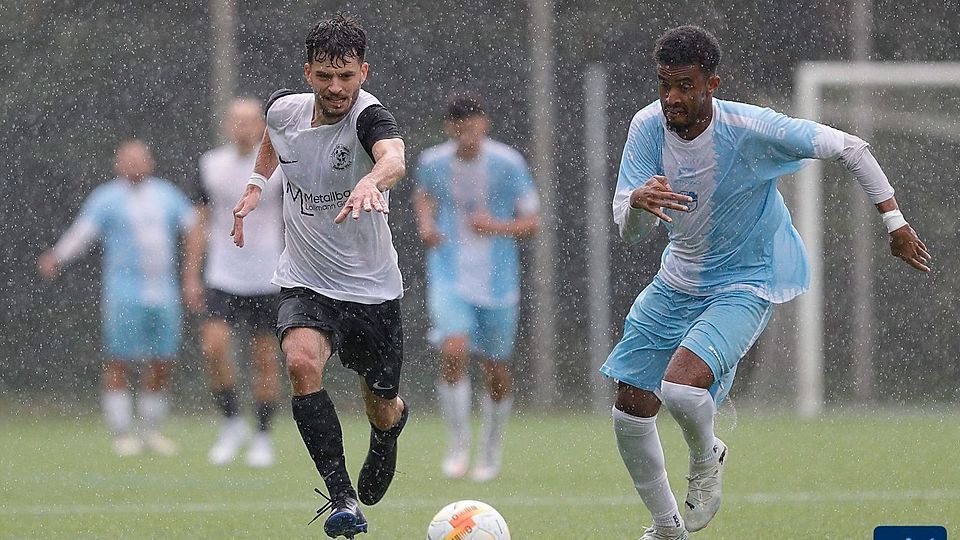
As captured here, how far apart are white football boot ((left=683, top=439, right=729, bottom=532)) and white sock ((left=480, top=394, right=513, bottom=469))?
9.90 feet

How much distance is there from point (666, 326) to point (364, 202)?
4.31 ft

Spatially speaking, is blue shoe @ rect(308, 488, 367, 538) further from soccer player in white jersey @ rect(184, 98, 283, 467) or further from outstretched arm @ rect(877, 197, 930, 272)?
soccer player in white jersey @ rect(184, 98, 283, 467)

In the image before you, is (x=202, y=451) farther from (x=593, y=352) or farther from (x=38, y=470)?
(x=593, y=352)

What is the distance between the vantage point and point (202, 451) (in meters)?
10.4

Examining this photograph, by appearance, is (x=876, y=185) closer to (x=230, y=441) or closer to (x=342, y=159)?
(x=342, y=159)

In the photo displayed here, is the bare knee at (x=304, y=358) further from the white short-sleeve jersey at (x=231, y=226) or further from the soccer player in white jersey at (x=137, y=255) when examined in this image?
the soccer player in white jersey at (x=137, y=255)

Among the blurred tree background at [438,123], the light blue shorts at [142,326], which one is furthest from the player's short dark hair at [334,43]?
the blurred tree background at [438,123]

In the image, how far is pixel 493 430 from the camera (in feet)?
28.7

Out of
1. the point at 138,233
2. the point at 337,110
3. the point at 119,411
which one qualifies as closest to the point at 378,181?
the point at 337,110

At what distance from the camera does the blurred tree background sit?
11750 mm

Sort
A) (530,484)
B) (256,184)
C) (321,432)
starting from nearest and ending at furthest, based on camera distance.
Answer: (321,432) < (256,184) < (530,484)

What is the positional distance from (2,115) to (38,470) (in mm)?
3355

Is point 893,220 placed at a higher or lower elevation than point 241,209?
lower

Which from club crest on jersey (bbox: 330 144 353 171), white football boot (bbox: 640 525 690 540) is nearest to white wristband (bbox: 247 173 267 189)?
club crest on jersey (bbox: 330 144 353 171)
